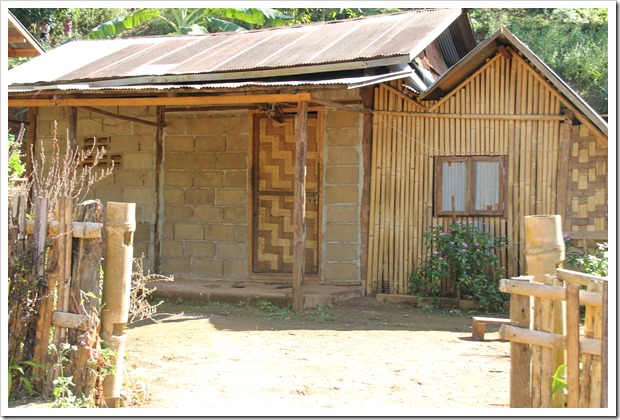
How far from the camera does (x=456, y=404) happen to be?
5.54 m

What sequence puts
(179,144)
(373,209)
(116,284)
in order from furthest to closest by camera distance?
(179,144) → (373,209) → (116,284)

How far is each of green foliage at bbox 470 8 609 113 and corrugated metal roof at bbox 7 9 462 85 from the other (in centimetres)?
704

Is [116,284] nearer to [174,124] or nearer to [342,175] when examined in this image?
[342,175]

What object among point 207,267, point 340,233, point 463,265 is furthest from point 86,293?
point 207,267

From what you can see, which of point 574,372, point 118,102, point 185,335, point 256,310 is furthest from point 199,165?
point 574,372

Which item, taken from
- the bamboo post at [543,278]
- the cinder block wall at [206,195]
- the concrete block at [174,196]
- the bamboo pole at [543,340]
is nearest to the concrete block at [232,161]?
the cinder block wall at [206,195]

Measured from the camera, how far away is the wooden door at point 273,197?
11.4 metres

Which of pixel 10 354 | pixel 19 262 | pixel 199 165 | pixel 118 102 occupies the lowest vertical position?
pixel 10 354

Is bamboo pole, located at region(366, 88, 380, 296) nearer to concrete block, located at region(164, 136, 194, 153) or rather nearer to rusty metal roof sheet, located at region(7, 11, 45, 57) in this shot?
concrete block, located at region(164, 136, 194, 153)

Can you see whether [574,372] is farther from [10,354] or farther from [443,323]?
[443,323]

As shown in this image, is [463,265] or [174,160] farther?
[174,160]

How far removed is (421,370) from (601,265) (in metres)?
3.51

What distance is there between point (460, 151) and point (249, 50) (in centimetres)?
352

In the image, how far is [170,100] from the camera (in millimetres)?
10031
